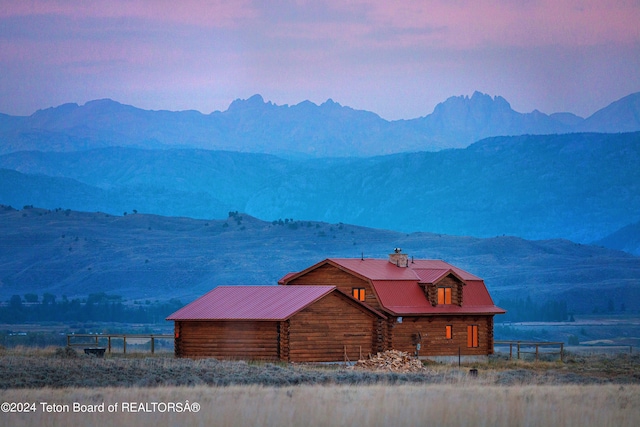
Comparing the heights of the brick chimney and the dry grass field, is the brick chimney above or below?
above

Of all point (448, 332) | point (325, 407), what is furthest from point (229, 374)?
point (448, 332)

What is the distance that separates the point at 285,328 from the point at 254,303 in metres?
3.11

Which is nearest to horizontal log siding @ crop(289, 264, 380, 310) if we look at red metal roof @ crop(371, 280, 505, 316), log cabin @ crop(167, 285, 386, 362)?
red metal roof @ crop(371, 280, 505, 316)

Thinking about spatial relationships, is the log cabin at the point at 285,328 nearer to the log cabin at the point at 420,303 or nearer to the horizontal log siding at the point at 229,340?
the horizontal log siding at the point at 229,340

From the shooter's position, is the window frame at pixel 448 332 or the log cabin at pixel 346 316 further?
the window frame at pixel 448 332

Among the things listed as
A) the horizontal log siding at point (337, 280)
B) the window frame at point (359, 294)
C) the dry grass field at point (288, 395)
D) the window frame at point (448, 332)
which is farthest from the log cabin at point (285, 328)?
→ the window frame at point (448, 332)

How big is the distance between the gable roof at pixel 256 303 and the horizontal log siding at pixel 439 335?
241 centimetres

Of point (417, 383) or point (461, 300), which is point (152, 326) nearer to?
point (461, 300)

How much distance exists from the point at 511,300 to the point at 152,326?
60.0 m

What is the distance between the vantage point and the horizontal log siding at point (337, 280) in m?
58.0

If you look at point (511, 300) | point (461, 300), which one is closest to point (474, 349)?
point (461, 300)

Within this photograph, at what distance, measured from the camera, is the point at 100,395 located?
3122cm

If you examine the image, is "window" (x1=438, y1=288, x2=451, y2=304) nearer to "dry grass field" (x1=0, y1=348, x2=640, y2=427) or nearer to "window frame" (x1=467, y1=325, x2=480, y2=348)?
"window frame" (x1=467, y1=325, x2=480, y2=348)

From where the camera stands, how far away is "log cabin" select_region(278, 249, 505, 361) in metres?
56.8
